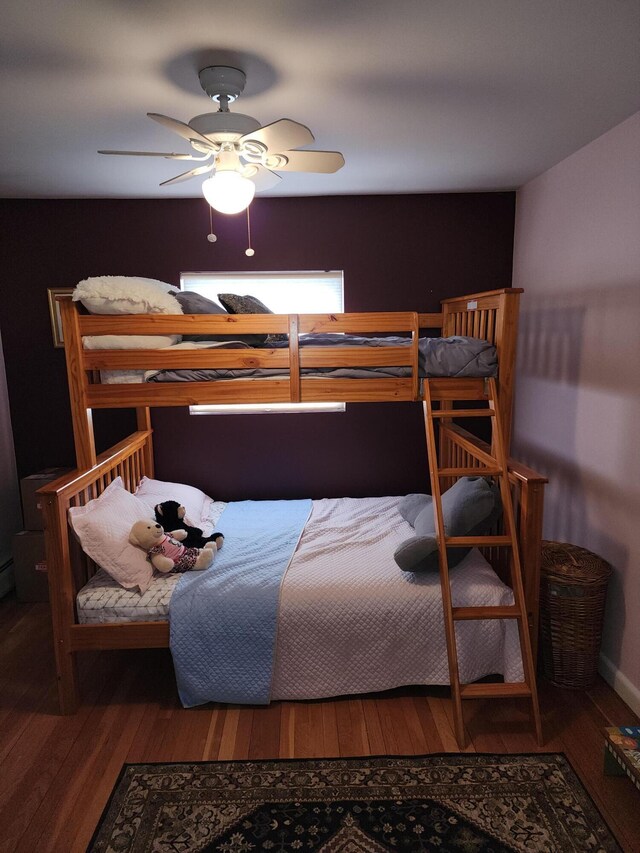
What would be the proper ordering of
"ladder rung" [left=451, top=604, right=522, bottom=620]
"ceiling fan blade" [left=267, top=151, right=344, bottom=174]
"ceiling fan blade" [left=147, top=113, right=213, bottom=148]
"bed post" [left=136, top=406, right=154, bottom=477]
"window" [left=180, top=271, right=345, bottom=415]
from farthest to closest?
"window" [left=180, top=271, right=345, bottom=415]
"bed post" [left=136, top=406, right=154, bottom=477]
"ladder rung" [left=451, top=604, right=522, bottom=620]
"ceiling fan blade" [left=267, top=151, right=344, bottom=174]
"ceiling fan blade" [left=147, top=113, right=213, bottom=148]

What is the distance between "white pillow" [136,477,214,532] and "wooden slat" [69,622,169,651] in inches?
29.0

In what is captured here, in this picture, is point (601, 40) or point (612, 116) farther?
point (612, 116)

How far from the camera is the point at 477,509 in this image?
2.50 meters

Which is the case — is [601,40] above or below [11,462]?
above

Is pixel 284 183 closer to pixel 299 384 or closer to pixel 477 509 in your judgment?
pixel 299 384

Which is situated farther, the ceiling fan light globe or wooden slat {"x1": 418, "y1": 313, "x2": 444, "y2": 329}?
wooden slat {"x1": 418, "y1": 313, "x2": 444, "y2": 329}

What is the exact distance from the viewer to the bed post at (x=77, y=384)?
2471mm

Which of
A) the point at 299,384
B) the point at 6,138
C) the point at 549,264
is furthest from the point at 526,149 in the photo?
the point at 6,138

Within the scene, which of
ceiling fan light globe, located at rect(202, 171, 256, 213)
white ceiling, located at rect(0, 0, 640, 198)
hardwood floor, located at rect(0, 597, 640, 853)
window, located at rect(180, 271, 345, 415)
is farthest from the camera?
window, located at rect(180, 271, 345, 415)

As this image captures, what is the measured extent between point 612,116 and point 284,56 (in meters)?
1.49

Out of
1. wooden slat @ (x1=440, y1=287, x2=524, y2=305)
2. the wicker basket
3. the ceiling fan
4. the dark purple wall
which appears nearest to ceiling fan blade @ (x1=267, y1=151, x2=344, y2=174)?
the ceiling fan

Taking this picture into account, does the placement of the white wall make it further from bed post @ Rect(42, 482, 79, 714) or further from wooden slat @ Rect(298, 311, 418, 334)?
bed post @ Rect(42, 482, 79, 714)

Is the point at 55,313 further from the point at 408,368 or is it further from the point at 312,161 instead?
the point at 408,368

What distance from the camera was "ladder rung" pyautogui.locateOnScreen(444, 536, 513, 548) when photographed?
238 centimetres
